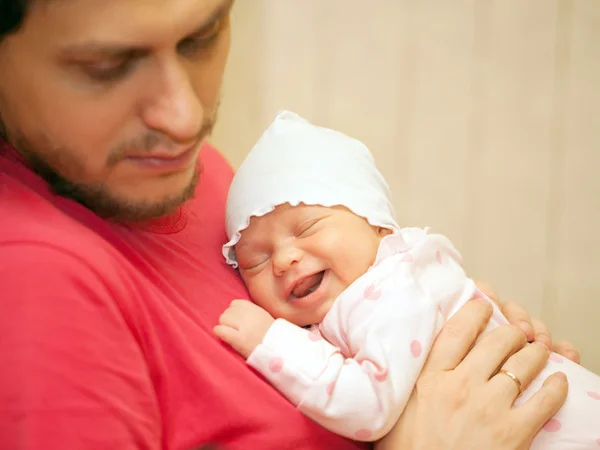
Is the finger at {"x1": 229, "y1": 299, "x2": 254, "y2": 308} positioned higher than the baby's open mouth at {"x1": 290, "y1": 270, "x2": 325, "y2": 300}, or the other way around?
the finger at {"x1": 229, "y1": 299, "x2": 254, "y2": 308}

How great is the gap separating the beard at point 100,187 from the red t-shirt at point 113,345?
2 cm

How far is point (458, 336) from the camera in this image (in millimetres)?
1127

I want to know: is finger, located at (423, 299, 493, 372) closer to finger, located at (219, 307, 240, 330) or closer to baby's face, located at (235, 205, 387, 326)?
baby's face, located at (235, 205, 387, 326)

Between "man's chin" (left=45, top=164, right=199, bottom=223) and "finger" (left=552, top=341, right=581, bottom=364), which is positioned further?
"finger" (left=552, top=341, right=581, bottom=364)

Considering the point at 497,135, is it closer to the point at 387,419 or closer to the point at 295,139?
the point at 295,139

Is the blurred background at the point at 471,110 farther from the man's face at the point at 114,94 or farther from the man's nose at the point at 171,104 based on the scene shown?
the man's nose at the point at 171,104

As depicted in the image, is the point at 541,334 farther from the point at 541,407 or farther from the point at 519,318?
the point at 541,407

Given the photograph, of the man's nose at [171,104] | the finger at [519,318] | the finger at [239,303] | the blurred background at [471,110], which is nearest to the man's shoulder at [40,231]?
the man's nose at [171,104]

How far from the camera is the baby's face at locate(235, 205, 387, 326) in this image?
3.98 ft

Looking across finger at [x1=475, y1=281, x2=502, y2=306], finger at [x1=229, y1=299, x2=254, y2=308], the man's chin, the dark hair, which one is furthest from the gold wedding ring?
the dark hair

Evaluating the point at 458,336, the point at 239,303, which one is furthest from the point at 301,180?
the point at 458,336

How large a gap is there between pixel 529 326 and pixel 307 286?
19.6 inches

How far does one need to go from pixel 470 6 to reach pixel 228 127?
0.88m

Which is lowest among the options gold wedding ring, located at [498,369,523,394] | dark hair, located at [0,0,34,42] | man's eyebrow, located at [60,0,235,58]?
gold wedding ring, located at [498,369,523,394]
